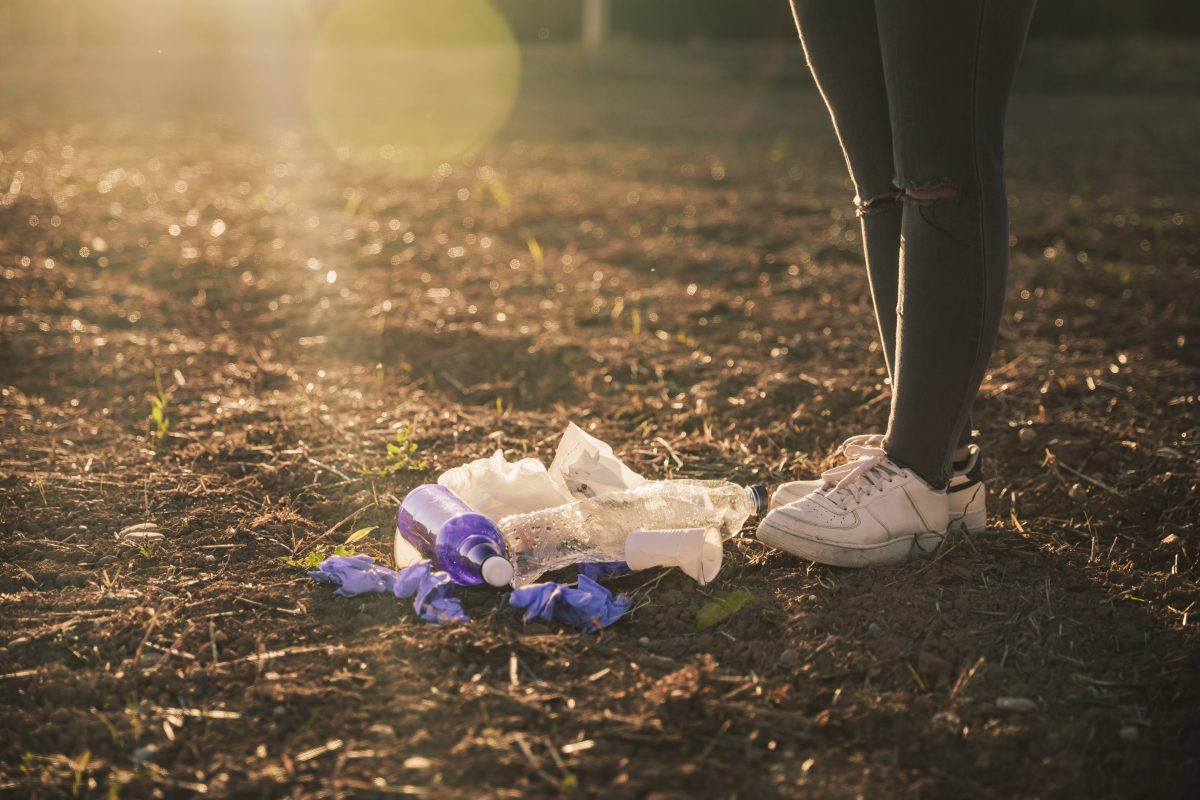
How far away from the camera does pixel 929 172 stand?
192 centimetres

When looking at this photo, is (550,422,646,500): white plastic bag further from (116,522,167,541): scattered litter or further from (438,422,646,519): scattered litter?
(116,522,167,541): scattered litter

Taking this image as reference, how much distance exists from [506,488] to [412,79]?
52.5 feet

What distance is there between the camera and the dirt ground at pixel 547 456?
1681mm

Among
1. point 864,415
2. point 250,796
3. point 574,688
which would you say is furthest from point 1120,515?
point 250,796

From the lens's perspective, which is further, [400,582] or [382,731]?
[400,582]

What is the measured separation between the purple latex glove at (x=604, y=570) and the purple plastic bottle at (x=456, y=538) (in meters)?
0.17

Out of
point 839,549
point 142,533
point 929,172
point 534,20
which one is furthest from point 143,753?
point 534,20

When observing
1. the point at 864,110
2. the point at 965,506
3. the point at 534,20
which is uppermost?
the point at 534,20

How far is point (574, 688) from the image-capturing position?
5.96 ft

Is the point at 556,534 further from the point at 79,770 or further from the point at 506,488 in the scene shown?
the point at 79,770

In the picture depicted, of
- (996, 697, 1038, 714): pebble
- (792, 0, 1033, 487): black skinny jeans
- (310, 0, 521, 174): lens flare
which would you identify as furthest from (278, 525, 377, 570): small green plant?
(310, 0, 521, 174): lens flare

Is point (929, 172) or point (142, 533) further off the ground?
point (929, 172)

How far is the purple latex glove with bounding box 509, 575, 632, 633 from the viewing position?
2.01 meters

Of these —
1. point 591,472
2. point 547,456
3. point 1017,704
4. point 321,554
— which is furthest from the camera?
point 547,456
